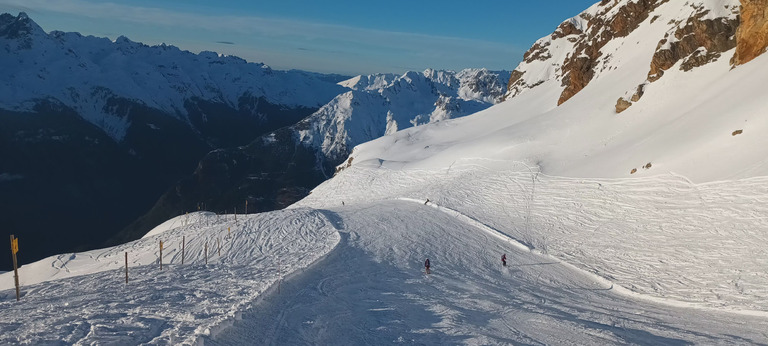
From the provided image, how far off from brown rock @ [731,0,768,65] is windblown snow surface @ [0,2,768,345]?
1.36 meters

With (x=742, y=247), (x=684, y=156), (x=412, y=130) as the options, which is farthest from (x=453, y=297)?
(x=412, y=130)

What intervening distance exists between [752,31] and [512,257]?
3217cm

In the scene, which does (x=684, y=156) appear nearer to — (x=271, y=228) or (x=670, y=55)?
(x=670, y=55)

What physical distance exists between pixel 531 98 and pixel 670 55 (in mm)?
34627

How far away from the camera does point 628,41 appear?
238 ft

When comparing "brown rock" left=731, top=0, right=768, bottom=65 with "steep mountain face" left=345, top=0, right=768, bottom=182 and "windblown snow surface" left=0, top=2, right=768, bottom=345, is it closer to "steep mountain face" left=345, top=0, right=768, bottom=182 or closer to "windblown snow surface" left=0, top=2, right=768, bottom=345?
"steep mountain face" left=345, top=0, right=768, bottom=182

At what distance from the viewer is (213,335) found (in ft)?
48.6

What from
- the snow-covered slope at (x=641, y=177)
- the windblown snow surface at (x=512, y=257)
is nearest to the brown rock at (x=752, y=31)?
the snow-covered slope at (x=641, y=177)

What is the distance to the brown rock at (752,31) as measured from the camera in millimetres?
43625

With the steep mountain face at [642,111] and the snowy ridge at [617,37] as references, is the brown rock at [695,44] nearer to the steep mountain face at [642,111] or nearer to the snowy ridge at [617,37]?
the steep mountain face at [642,111]

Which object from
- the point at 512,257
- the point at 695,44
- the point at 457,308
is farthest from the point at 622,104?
the point at 457,308

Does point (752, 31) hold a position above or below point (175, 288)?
above

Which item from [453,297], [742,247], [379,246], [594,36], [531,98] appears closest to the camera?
[453,297]

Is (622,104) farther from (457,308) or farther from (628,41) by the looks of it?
(457,308)
